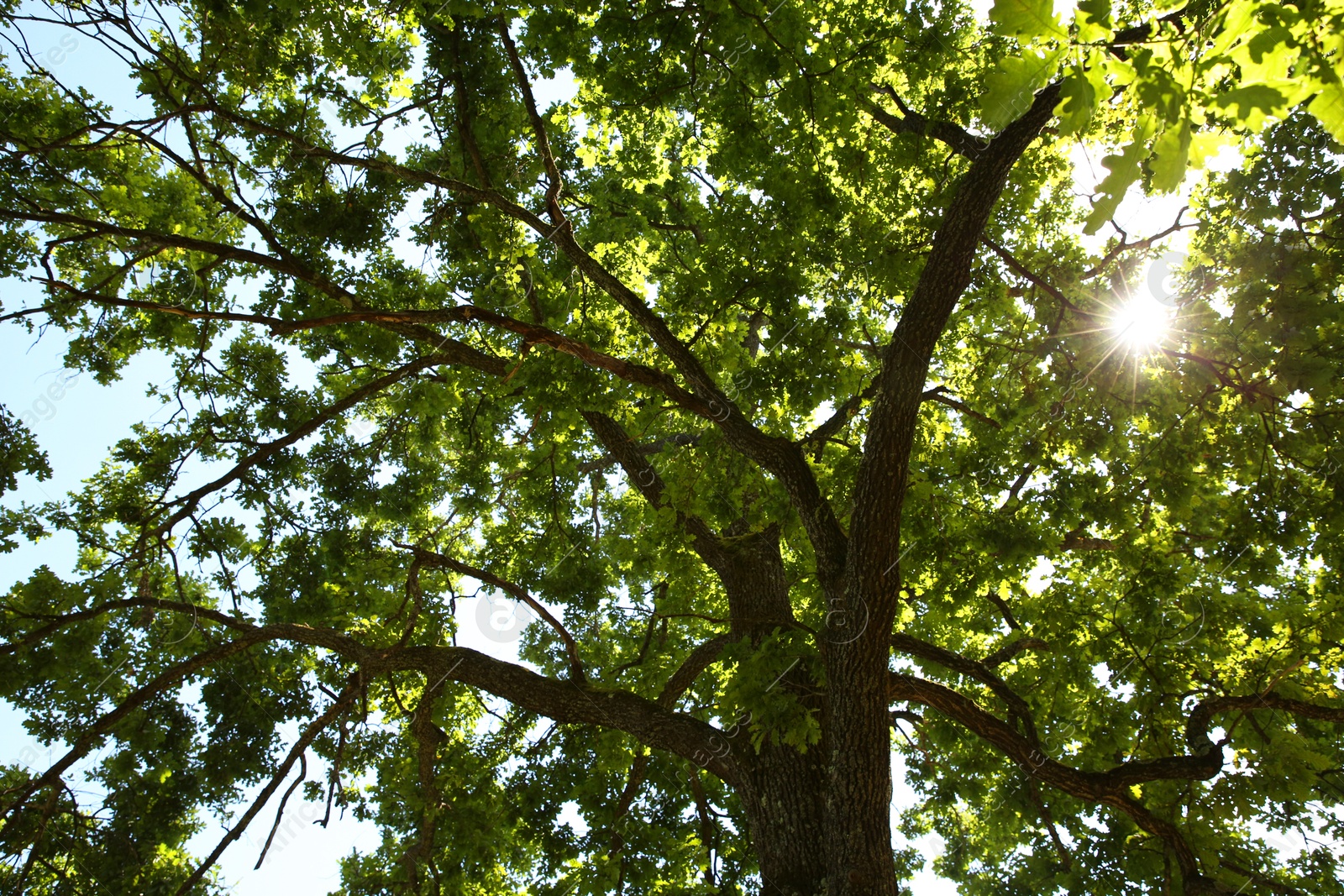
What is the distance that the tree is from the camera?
514cm

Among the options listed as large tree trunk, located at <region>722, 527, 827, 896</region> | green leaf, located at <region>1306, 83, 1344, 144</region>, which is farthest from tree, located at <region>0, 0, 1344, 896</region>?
green leaf, located at <region>1306, 83, 1344, 144</region>

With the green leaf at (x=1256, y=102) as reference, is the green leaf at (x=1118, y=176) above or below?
below

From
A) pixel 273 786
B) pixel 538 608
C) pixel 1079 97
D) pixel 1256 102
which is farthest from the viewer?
pixel 538 608

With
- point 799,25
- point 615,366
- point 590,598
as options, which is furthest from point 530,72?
point 590,598

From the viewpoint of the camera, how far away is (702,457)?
629 centimetres

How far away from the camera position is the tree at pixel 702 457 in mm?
5141

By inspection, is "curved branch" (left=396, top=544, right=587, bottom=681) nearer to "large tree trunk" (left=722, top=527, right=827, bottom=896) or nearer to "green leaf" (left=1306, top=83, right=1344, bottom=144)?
"large tree trunk" (left=722, top=527, right=827, bottom=896)

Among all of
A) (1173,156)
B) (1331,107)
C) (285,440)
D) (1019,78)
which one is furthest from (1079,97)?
(285,440)

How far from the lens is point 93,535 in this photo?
7.32 metres

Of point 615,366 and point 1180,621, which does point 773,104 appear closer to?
point 615,366

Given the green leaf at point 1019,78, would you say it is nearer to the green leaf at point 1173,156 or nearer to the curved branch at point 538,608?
the green leaf at point 1173,156

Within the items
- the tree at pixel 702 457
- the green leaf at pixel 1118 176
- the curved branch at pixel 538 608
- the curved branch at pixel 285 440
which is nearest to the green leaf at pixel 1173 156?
the green leaf at pixel 1118 176

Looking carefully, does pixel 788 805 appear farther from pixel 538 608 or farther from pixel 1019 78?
pixel 1019 78

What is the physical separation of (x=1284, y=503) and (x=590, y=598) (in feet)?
20.7
